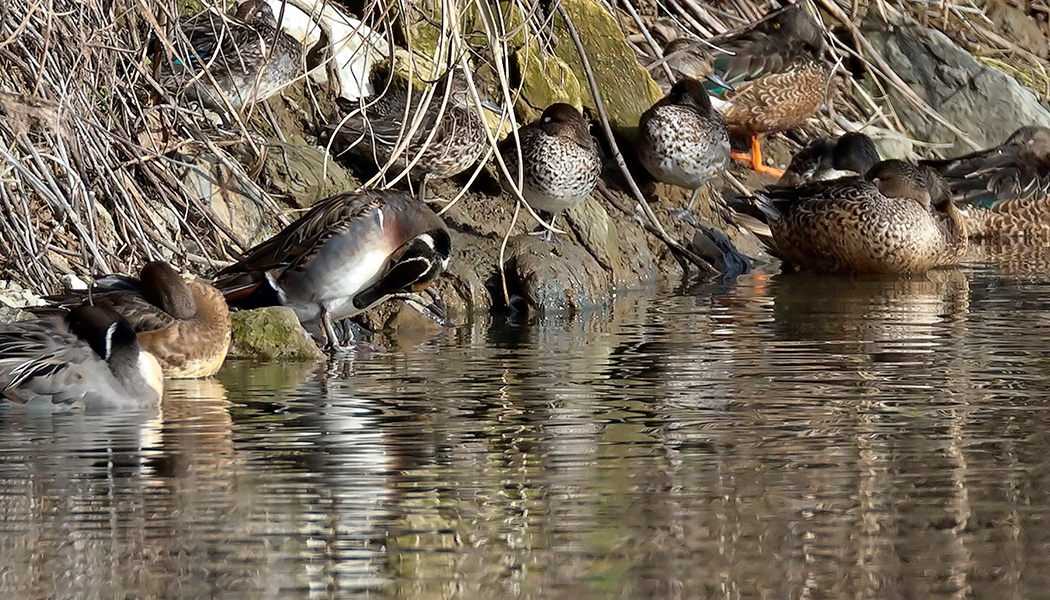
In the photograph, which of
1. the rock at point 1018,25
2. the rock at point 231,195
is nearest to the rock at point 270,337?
the rock at point 231,195

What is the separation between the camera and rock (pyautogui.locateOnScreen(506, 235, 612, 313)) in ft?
25.5

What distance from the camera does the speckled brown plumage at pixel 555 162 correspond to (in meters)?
8.20

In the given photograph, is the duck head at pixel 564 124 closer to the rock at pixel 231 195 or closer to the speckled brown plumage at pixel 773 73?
the rock at pixel 231 195

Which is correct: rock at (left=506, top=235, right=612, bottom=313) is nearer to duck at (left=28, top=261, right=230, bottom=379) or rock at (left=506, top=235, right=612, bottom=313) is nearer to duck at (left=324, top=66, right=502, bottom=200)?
duck at (left=324, top=66, right=502, bottom=200)

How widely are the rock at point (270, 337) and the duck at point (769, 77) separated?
5.60 metres

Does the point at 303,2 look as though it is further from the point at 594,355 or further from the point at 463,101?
the point at 594,355

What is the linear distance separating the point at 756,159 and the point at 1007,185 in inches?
67.5

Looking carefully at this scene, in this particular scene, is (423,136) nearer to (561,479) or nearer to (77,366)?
(77,366)

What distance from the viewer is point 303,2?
871 cm

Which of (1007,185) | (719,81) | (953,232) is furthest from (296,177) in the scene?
(1007,185)

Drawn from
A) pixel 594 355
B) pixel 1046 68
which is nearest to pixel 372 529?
pixel 594 355

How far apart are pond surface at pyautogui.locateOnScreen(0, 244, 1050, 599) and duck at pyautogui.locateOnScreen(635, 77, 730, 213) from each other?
11.1 feet

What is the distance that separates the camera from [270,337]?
241 inches

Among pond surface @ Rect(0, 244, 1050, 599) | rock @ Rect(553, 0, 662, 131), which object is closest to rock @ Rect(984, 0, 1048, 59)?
rock @ Rect(553, 0, 662, 131)
